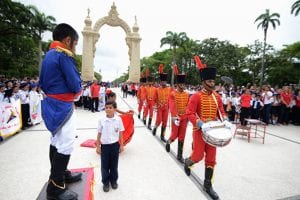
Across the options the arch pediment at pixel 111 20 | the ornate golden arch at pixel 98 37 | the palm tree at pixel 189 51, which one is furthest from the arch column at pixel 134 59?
the palm tree at pixel 189 51

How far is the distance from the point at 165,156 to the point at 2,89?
608 cm

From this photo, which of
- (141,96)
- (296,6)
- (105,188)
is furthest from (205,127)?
(296,6)

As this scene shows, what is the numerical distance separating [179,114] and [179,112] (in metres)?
0.06

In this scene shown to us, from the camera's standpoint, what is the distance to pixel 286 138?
8.34 meters

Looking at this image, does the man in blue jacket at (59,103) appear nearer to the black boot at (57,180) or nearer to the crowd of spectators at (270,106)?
the black boot at (57,180)

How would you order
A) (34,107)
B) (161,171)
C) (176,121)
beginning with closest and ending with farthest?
(161,171), (176,121), (34,107)

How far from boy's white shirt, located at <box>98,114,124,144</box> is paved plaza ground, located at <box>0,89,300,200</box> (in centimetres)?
88

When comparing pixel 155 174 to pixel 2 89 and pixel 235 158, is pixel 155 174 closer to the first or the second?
pixel 235 158

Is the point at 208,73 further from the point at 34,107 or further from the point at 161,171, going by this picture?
the point at 34,107

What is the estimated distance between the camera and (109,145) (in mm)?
3629

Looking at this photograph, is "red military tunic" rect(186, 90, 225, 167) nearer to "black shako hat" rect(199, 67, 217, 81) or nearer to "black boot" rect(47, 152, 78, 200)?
"black shako hat" rect(199, 67, 217, 81)

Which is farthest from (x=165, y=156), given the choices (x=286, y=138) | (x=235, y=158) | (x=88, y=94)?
(x=88, y=94)

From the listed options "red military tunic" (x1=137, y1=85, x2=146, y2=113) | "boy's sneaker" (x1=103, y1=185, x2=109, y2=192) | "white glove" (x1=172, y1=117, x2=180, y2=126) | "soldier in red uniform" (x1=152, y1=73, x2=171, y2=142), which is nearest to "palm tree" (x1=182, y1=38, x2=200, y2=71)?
"red military tunic" (x1=137, y1=85, x2=146, y2=113)

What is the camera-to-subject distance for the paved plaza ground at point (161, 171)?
11.7 feet
